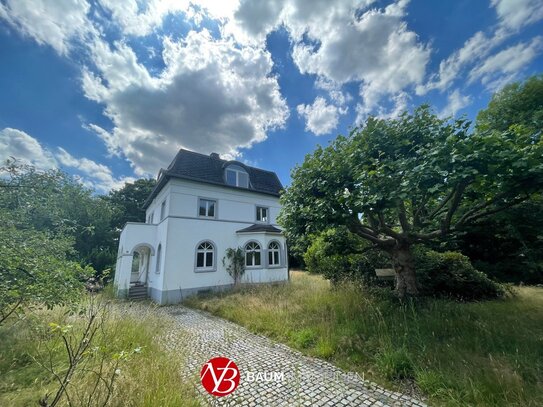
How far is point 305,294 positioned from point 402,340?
14.0ft

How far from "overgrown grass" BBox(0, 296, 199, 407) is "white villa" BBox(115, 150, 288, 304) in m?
7.04

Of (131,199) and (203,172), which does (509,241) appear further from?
(131,199)

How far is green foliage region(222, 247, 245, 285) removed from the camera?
533 inches

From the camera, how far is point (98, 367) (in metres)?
3.31

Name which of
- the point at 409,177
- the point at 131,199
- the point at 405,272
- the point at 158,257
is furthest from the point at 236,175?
the point at 131,199

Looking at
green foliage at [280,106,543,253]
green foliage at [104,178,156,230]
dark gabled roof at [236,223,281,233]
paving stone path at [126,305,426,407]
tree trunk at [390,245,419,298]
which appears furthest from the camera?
green foliage at [104,178,156,230]

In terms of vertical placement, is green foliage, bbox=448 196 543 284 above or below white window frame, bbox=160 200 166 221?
below

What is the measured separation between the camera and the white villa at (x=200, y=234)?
40.2 feet

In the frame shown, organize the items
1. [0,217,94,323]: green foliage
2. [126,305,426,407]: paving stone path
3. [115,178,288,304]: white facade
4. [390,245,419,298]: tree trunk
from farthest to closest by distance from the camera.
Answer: [115,178,288,304]: white facade → [390,245,419,298]: tree trunk → [0,217,94,323]: green foliage → [126,305,426,407]: paving stone path

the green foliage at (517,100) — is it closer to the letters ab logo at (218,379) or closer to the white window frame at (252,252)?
the white window frame at (252,252)

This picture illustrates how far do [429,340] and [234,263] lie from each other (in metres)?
10.9

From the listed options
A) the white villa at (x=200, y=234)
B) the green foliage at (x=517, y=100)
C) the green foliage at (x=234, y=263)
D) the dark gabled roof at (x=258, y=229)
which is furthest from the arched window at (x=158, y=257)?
the green foliage at (x=517, y=100)

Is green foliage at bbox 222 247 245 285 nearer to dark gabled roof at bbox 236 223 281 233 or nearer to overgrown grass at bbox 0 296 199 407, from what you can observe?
dark gabled roof at bbox 236 223 281 233

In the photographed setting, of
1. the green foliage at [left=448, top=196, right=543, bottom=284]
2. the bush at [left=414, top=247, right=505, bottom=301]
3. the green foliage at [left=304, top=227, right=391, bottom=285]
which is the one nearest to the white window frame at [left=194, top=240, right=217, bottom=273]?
the green foliage at [left=304, top=227, right=391, bottom=285]
